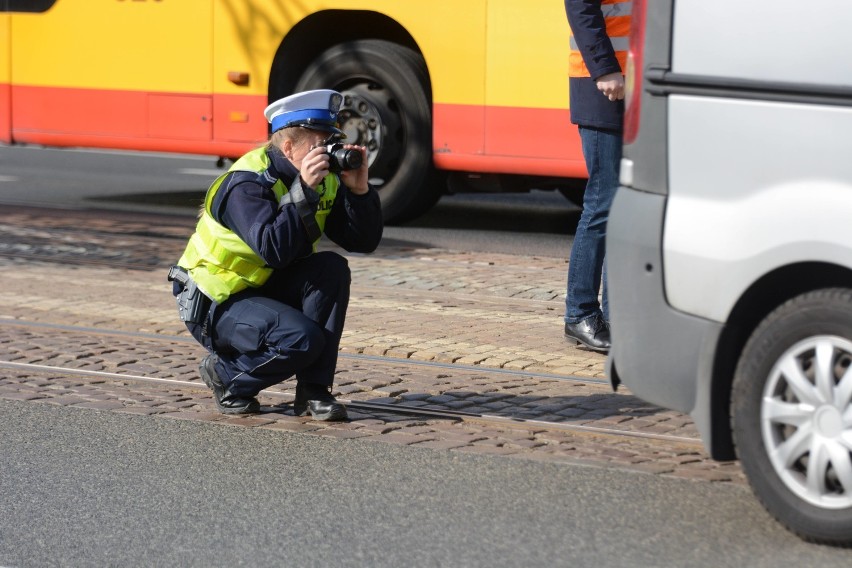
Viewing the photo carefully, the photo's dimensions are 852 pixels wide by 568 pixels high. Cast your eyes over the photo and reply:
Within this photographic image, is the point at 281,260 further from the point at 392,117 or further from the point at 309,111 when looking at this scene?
the point at 392,117

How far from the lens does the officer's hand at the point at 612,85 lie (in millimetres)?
6133

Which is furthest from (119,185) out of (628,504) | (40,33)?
(628,504)

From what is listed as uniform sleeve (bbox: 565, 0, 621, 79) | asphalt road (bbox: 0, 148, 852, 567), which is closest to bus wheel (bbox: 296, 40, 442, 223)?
uniform sleeve (bbox: 565, 0, 621, 79)

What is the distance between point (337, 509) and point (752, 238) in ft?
4.37

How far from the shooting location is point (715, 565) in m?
3.74

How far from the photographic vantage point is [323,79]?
10492mm

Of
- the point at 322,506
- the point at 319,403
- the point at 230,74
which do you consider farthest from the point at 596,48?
the point at 230,74

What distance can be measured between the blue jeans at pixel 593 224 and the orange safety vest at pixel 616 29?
259 millimetres

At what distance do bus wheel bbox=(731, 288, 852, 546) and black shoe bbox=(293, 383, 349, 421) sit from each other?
5.45 ft

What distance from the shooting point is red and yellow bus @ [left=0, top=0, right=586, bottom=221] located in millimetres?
9727

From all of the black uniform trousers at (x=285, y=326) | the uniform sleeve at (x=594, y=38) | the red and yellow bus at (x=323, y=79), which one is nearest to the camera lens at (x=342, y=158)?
the black uniform trousers at (x=285, y=326)

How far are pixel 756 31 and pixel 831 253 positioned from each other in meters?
0.58

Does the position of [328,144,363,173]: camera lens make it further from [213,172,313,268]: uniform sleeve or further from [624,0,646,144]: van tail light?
[624,0,646,144]: van tail light

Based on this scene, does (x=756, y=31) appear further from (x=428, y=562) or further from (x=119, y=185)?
(x=119, y=185)
